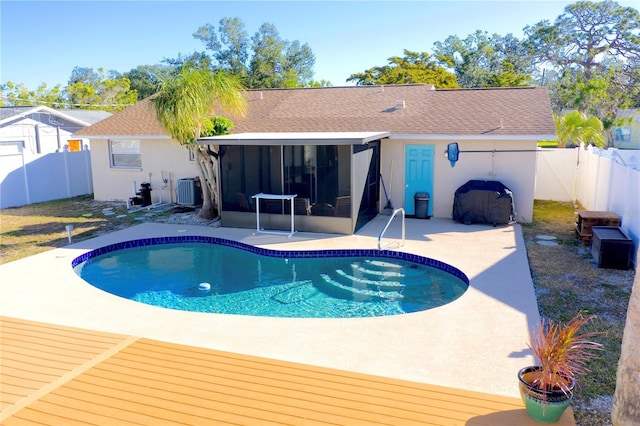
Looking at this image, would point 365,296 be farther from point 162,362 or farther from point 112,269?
point 112,269

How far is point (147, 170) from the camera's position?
54.2 feet

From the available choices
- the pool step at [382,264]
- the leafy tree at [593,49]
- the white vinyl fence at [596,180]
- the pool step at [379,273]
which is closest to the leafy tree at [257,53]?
the leafy tree at [593,49]

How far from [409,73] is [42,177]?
2688 centimetres

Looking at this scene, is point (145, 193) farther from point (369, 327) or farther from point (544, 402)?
point (544, 402)

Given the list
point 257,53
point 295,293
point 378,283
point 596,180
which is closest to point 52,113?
point 295,293

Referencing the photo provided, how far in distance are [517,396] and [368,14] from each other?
16296mm

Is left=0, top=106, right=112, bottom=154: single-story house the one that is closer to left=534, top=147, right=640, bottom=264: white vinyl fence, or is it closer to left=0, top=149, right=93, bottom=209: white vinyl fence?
left=0, top=149, right=93, bottom=209: white vinyl fence

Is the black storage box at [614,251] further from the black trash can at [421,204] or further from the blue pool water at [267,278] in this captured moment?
the black trash can at [421,204]

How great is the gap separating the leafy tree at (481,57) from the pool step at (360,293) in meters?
33.2

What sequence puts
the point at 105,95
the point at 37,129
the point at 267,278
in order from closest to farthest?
the point at 267,278 → the point at 37,129 → the point at 105,95

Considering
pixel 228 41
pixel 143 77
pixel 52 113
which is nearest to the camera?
pixel 52 113

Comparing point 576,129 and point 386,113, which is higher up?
point 386,113

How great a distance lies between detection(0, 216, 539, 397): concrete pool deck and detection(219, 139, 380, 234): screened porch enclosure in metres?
3.08

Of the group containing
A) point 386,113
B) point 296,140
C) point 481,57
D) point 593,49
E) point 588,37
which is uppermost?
point 588,37
